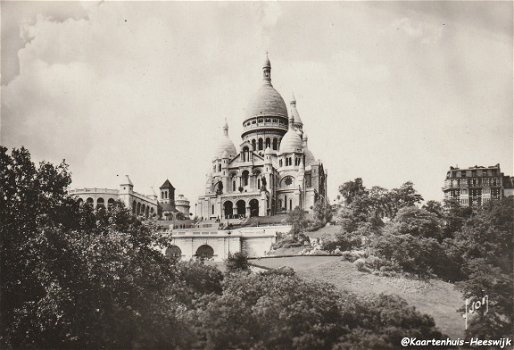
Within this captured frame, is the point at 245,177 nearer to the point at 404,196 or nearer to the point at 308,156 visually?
the point at 308,156

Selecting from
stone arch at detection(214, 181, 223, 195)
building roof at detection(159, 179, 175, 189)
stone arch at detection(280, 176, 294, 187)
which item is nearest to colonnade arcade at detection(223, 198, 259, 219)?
stone arch at detection(214, 181, 223, 195)

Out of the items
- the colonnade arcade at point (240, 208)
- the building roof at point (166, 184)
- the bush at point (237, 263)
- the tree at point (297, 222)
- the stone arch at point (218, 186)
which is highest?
the building roof at point (166, 184)

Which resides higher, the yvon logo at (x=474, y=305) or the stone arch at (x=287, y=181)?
the stone arch at (x=287, y=181)

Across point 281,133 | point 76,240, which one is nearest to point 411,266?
point 76,240

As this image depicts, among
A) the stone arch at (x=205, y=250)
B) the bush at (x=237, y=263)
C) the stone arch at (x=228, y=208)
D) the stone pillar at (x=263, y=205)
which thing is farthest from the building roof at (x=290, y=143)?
the bush at (x=237, y=263)

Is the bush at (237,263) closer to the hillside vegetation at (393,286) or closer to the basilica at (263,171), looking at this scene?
the hillside vegetation at (393,286)

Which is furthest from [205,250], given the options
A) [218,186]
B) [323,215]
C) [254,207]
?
[218,186]

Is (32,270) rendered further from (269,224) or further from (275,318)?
(269,224)
